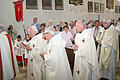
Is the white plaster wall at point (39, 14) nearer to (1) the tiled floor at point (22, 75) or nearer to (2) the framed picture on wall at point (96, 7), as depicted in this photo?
(2) the framed picture on wall at point (96, 7)

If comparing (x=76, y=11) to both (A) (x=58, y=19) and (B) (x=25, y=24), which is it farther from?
(B) (x=25, y=24)

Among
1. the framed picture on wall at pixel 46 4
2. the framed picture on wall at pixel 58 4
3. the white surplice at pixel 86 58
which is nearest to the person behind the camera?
the white surplice at pixel 86 58

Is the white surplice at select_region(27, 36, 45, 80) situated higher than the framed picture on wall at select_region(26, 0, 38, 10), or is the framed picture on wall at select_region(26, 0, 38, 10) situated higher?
the framed picture on wall at select_region(26, 0, 38, 10)

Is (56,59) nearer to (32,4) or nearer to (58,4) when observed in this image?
(32,4)

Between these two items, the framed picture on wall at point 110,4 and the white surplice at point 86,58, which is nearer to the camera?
the white surplice at point 86,58

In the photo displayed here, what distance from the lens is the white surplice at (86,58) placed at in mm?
5059

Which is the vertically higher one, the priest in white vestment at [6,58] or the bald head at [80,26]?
the bald head at [80,26]

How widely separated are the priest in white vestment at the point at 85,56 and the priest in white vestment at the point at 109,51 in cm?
105

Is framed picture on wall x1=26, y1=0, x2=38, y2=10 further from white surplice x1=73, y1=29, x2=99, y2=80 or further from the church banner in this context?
white surplice x1=73, y1=29, x2=99, y2=80

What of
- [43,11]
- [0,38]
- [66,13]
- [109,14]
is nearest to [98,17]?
[109,14]

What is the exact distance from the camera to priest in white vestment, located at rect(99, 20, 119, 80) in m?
6.02

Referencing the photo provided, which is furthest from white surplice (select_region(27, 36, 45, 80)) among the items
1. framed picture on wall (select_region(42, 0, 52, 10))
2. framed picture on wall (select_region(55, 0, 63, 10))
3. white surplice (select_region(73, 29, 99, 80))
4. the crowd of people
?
framed picture on wall (select_region(55, 0, 63, 10))

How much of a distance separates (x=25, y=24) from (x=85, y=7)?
7.65 m

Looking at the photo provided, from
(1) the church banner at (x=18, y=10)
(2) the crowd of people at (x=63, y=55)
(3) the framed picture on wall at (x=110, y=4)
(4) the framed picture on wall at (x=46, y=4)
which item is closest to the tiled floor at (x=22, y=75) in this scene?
(2) the crowd of people at (x=63, y=55)
